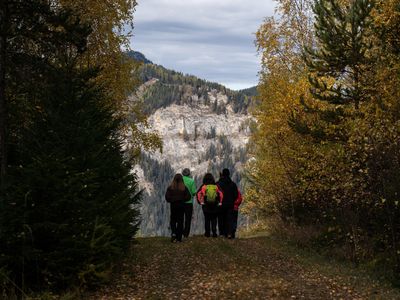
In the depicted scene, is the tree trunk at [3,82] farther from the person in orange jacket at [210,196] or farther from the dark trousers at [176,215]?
the person in orange jacket at [210,196]

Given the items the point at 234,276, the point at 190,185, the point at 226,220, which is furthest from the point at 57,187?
the point at 226,220

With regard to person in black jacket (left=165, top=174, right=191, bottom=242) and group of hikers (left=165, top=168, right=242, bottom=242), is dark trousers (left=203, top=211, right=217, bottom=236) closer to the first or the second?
group of hikers (left=165, top=168, right=242, bottom=242)

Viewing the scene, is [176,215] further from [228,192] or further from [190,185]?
[228,192]

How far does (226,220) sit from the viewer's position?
709 inches

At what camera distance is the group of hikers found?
16.2 m

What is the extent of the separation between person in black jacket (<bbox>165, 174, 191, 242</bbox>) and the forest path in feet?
5.24

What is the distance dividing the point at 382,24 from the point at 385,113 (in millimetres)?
3434

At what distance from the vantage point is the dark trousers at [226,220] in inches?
698

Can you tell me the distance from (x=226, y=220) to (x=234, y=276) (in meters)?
7.41

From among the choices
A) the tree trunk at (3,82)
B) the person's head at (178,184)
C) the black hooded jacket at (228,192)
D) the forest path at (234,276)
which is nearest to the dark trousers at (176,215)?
the person's head at (178,184)

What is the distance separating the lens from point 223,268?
1143cm

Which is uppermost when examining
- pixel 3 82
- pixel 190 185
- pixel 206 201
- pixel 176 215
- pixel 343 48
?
pixel 343 48

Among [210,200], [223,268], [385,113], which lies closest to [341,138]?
[385,113]

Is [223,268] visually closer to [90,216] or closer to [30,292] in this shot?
[90,216]
